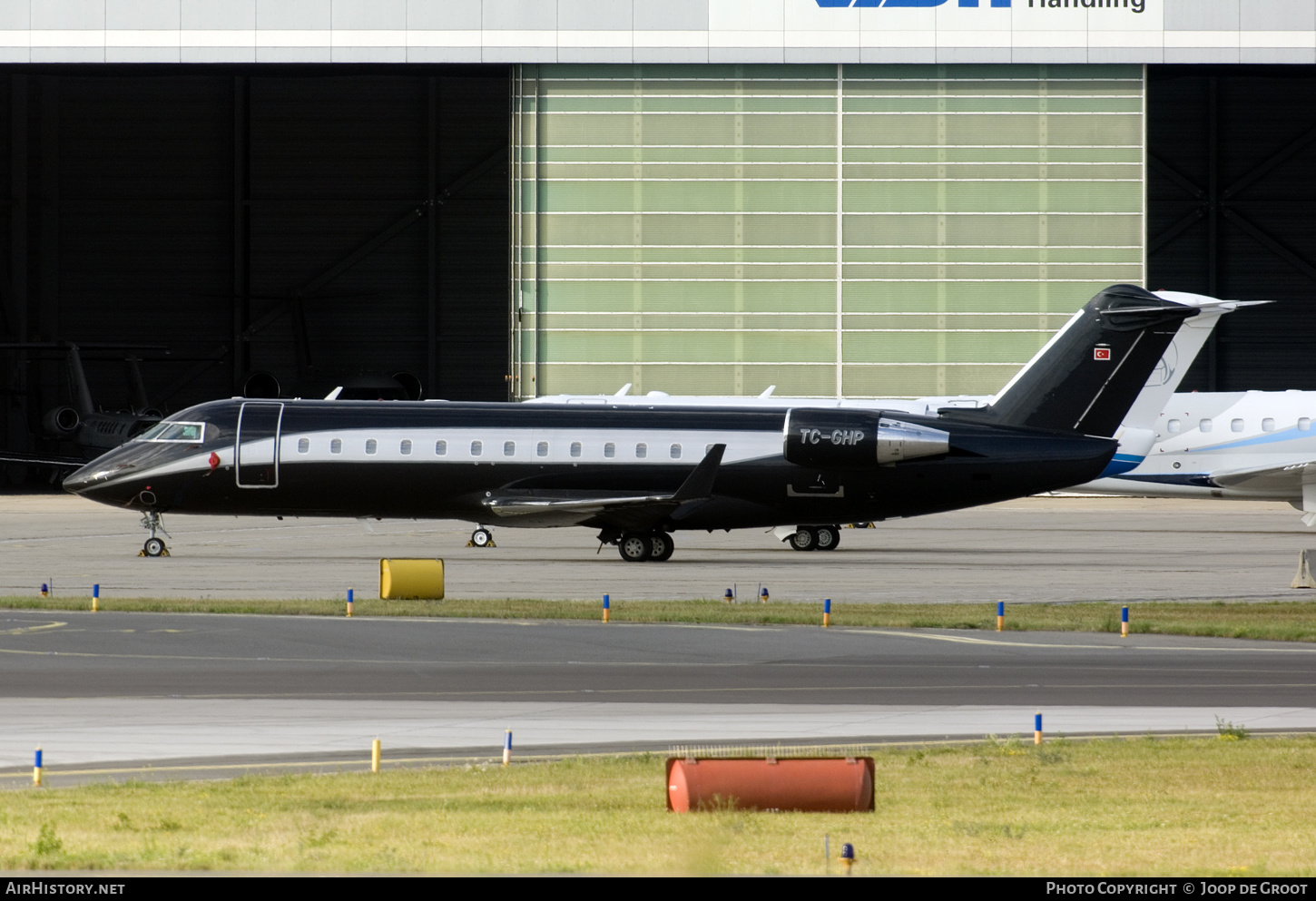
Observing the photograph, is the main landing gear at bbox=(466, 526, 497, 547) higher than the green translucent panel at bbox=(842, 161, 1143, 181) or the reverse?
the reverse

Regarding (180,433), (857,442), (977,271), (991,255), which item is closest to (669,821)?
(857,442)

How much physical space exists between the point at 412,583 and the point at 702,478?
9.73 meters

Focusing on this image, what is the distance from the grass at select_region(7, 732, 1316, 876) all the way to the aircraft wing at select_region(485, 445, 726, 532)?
22565 mm

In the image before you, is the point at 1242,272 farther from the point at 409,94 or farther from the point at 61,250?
the point at 61,250

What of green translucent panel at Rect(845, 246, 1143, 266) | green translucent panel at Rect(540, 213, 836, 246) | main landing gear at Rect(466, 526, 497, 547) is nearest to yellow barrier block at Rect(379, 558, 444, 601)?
main landing gear at Rect(466, 526, 497, 547)

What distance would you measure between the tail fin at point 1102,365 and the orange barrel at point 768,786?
27.4m

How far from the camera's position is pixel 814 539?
4334 cm

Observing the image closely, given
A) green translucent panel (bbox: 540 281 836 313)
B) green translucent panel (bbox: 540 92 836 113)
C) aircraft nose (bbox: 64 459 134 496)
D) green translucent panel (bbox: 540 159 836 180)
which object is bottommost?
aircraft nose (bbox: 64 459 134 496)

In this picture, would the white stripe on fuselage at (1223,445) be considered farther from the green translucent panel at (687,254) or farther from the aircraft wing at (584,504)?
the green translucent panel at (687,254)

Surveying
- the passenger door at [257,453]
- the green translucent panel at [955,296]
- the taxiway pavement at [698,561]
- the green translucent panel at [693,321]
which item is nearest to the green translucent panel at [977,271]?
the green translucent panel at [955,296]

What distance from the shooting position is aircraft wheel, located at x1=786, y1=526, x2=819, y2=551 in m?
43.2

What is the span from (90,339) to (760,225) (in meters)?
39.0

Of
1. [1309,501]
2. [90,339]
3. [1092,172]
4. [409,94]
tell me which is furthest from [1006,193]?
[90,339]

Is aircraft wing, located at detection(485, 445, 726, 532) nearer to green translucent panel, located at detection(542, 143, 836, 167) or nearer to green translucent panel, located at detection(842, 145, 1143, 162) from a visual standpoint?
green translucent panel, located at detection(542, 143, 836, 167)
